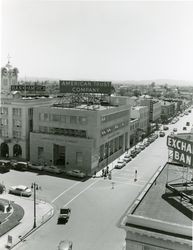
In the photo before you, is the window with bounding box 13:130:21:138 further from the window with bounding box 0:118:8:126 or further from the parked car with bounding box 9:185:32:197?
the parked car with bounding box 9:185:32:197

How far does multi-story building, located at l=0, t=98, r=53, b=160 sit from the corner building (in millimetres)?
3220

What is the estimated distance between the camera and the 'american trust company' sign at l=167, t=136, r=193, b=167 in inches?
1104

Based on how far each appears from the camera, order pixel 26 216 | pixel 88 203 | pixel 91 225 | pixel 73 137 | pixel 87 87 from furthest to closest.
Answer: pixel 87 87
pixel 73 137
pixel 88 203
pixel 26 216
pixel 91 225

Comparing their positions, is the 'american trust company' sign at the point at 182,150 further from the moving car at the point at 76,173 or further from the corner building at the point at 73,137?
the corner building at the point at 73,137

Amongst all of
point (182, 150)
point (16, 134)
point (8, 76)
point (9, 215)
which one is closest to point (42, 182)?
point (9, 215)

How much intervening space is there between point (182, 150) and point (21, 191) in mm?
29252

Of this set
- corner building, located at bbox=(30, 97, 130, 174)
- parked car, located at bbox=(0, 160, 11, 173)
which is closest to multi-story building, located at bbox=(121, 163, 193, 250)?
corner building, located at bbox=(30, 97, 130, 174)

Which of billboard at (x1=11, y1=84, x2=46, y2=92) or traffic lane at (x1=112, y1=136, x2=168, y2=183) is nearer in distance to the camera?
traffic lane at (x1=112, y1=136, x2=168, y2=183)

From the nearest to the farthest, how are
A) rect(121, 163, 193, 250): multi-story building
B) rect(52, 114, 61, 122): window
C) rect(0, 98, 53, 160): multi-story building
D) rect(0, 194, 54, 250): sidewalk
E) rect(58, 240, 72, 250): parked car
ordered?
rect(121, 163, 193, 250): multi-story building < rect(58, 240, 72, 250): parked car < rect(0, 194, 54, 250): sidewalk < rect(52, 114, 61, 122): window < rect(0, 98, 53, 160): multi-story building

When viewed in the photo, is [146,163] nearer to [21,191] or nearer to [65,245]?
[21,191]

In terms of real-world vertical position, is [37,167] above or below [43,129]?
below

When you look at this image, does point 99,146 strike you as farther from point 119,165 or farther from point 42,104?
point 42,104

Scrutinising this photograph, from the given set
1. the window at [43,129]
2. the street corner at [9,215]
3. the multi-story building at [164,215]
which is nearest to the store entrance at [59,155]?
the window at [43,129]

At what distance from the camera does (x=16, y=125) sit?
74625 millimetres
